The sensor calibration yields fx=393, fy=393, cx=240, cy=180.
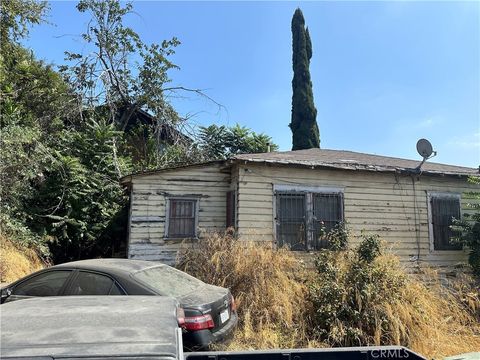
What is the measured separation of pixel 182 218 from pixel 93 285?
5.76 meters

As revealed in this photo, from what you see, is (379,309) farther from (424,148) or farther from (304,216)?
(424,148)

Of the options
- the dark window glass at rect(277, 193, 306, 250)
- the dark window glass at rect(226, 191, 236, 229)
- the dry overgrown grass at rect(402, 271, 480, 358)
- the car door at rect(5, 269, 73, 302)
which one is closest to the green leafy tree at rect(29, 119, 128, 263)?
the dark window glass at rect(226, 191, 236, 229)

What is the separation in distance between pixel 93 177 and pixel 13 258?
4.24 m

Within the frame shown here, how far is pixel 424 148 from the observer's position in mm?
12023

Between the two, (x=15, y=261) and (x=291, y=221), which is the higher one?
(x=291, y=221)

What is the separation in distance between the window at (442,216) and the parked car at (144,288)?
836 centimetres

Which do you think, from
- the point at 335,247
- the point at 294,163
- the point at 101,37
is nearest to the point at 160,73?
the point at 101,37

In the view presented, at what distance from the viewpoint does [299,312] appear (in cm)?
739

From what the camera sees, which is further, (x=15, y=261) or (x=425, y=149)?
(x=425, y=149)

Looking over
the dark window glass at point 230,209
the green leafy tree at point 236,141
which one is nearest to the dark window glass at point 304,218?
the dark window glass at point 230,209

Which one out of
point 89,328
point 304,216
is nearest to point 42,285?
point 89,328

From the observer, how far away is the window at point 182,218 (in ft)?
35.8

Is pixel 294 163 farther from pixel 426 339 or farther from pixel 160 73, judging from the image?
pixel 160 73

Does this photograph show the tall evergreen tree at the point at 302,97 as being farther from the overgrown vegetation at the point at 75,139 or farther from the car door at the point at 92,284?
the car door at the point at 92,284
